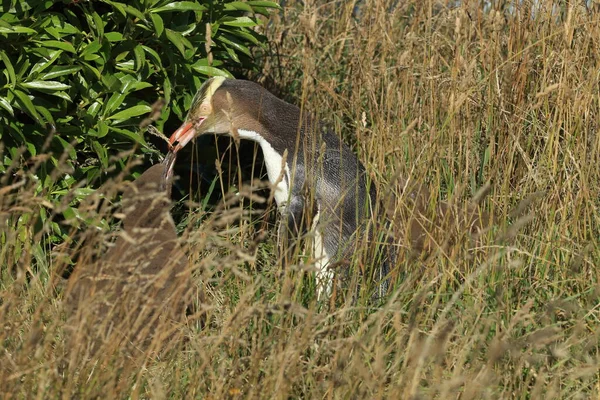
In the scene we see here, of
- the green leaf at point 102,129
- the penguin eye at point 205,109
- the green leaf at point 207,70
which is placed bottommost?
the green leaf at point 102,129

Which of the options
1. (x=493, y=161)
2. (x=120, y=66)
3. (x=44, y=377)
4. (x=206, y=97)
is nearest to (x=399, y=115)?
(x=493, y=161)

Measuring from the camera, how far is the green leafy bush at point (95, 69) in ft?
15.5

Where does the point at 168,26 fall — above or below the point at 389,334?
above

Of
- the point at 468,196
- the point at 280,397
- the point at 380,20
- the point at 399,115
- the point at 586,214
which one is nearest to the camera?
the point at 280,397

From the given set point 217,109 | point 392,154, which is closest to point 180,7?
point 217,109

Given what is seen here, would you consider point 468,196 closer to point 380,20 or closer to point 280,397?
point 380,20

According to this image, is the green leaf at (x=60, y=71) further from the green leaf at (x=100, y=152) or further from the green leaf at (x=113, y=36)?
the green leaf at (x=100, y=152)

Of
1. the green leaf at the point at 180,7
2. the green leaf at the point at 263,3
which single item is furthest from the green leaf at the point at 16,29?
the green leaf at the point at 263,3

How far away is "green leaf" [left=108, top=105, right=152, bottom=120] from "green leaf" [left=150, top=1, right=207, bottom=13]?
0.47 m

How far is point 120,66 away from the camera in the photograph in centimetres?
506

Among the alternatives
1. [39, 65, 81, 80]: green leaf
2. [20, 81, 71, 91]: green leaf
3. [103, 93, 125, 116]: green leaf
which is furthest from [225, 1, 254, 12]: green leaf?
[20, 81, 71, 91]: green leaf

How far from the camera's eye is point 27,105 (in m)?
4.61

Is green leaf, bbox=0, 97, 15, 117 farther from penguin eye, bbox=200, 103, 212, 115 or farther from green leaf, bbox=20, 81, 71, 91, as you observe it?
penguin eye, bbox=200, 103, 212, 115

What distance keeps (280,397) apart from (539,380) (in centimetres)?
74
